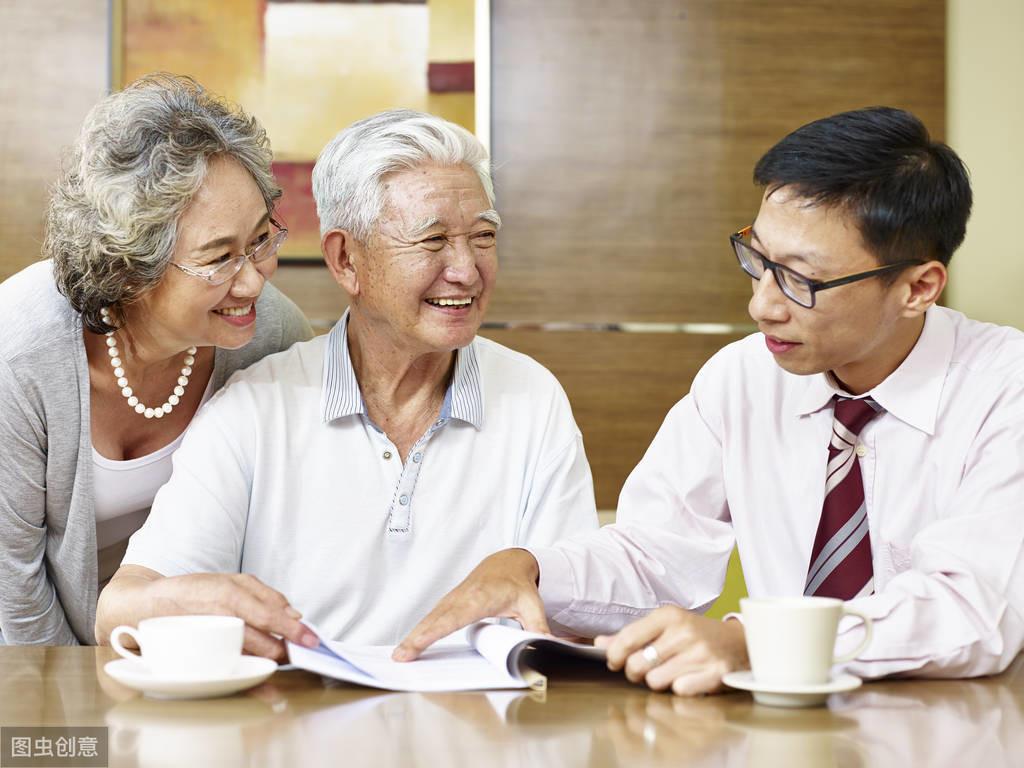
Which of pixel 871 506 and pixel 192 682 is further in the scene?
pixel 871 506

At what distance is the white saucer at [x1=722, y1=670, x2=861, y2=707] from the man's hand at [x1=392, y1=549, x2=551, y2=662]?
13.3 inches

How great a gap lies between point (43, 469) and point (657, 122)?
102 inches

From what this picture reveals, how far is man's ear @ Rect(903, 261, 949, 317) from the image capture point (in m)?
1.69

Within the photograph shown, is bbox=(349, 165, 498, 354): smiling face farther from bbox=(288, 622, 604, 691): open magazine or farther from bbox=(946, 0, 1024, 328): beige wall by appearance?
bbox=(946, 0, 1024, 328): beige wall

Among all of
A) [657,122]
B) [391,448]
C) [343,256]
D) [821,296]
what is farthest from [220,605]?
[657,122]

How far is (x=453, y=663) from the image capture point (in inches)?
55.8

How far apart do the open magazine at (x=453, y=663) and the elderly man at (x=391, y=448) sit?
19.4 inches

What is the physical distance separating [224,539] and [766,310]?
0.93 m

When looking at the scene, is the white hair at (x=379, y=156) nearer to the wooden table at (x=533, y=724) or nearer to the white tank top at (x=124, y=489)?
the white tank top at (x=124, y=489)

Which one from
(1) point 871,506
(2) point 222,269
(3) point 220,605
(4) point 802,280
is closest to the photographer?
(3) point 220,605

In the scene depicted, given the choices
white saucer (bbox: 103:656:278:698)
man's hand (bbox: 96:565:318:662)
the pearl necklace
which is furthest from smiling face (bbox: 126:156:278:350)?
white saucer (bbox: 103:656:278:698)

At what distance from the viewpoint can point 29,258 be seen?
3.90 m

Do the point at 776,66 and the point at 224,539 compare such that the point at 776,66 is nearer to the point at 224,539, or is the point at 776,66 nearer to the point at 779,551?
the point at 779,551

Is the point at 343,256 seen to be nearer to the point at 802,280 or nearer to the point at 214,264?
the point at 214,264
